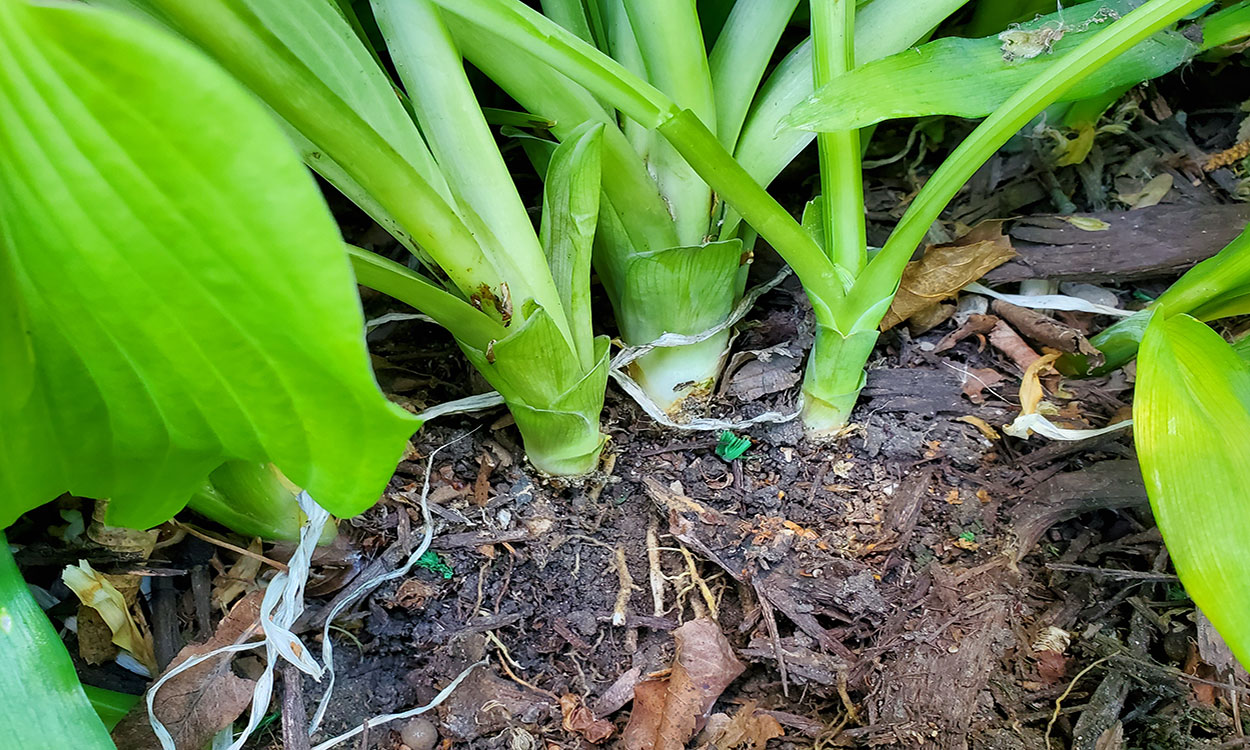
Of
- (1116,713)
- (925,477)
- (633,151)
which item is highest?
(633,151)

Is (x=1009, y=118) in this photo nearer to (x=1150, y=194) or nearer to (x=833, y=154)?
(x=833, y=154)

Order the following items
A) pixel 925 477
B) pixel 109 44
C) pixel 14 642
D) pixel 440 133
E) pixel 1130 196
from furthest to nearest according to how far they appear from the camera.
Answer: pixel 1130 196, pixel 925 477, pixel 440 133, pixel 14 642, pixel 109 44

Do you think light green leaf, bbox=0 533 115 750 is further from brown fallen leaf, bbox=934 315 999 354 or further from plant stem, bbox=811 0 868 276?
brown fallen leaf, bbox=934 315 999 354

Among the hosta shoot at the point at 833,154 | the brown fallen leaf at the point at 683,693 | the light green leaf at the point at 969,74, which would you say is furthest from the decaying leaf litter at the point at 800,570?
the light green leaf at the point at 969,74

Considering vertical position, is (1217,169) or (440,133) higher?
(440,133)

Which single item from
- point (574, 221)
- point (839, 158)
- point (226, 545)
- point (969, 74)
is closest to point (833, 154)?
point (839, 158)

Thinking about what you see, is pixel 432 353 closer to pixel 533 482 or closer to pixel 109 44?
pixel 533 482

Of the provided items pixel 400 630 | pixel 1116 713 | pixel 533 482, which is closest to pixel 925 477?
pixel 1116 713
